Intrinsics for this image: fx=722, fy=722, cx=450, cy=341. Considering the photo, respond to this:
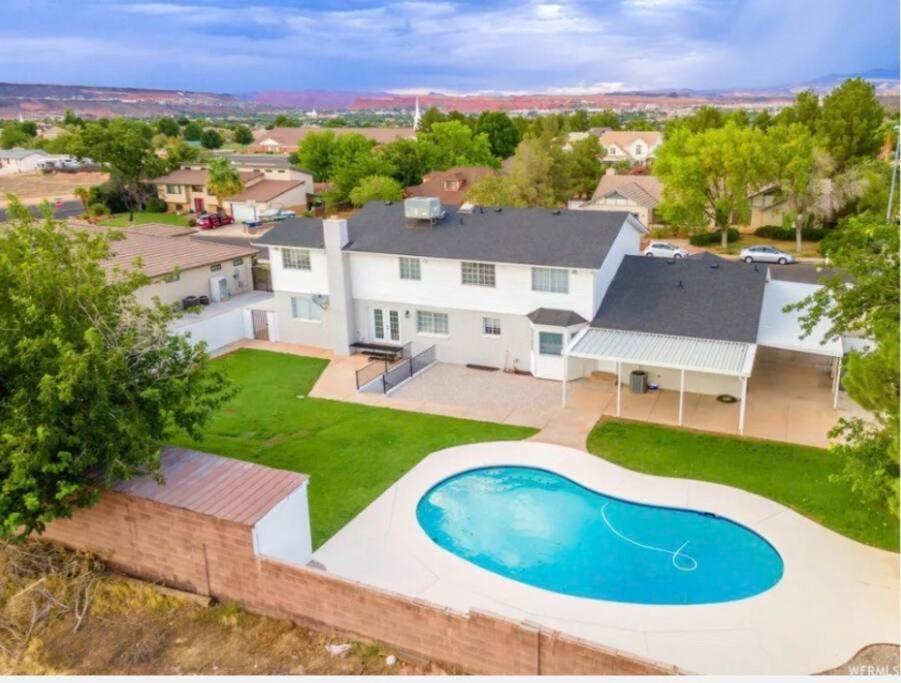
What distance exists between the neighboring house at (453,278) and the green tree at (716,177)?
77.2 ft

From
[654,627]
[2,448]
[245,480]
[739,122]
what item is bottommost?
[654,627]

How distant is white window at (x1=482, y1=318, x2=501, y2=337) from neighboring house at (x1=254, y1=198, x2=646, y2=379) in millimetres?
43

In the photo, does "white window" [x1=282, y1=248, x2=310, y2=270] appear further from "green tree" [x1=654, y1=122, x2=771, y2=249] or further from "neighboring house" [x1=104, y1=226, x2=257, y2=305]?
"green tree" [x1=654, y1=122, x2=771, y2=249]

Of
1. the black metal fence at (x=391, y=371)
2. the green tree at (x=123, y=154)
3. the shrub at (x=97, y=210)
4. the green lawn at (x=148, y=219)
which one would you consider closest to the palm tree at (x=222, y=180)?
the green lawn at (x=148, y=219)

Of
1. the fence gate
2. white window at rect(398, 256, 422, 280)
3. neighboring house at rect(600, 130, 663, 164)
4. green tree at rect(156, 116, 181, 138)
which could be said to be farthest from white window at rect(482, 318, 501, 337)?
green tree at rect(156, 116, 181, 138)

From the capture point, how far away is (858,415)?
966 inches

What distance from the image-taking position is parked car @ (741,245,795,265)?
5000 cm

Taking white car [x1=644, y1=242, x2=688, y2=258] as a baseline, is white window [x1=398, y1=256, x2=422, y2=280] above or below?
above

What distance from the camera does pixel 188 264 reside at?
3878cm

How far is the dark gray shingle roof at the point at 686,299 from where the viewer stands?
84.0 feet

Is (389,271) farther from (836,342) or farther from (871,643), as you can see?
(871,643)

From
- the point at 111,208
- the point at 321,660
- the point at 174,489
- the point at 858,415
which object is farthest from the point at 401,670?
the point at 111,208

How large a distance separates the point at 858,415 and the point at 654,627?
46.2ft

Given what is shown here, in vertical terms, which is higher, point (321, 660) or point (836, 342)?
point (836, 342)
